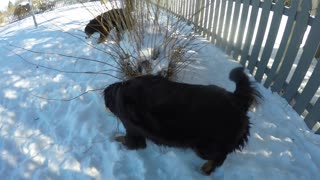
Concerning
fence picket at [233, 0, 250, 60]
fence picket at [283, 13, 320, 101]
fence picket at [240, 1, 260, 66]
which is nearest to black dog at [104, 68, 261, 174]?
fence picket at [283, 13, 320, 101]

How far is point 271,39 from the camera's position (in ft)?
10.9

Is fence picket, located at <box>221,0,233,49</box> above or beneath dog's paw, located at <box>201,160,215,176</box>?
above

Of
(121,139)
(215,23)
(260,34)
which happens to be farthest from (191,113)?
(215,23)

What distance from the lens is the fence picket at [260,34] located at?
329 centimetres

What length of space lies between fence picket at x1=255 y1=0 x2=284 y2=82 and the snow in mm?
382

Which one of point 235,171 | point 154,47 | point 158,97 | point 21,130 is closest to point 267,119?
point 235,171

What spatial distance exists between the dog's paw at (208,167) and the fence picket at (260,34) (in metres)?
1.90

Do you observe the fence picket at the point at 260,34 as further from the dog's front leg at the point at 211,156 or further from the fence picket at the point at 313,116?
the dog's front leg at the point at 211,156

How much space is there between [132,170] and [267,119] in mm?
1545

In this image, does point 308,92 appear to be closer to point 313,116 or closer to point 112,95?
point 313,116

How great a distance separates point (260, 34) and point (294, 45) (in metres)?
0.66

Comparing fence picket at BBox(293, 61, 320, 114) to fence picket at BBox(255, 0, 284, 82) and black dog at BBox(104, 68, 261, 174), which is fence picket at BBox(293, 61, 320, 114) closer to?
fence picket at BBox(255, 0, 284, 82)

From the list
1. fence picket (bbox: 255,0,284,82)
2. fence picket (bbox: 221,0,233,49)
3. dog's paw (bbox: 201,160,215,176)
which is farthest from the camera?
fence picket (bbox: 221,0,233,49)

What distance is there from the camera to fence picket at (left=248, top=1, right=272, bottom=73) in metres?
3.29
